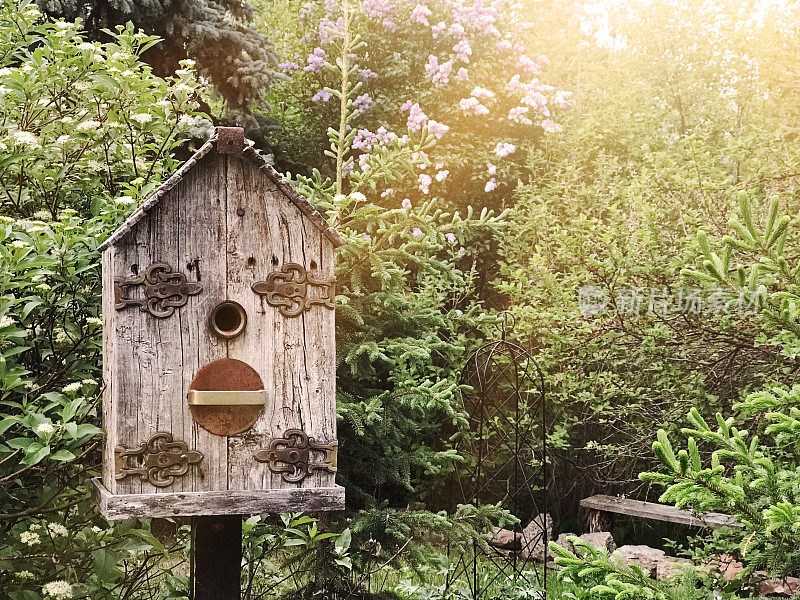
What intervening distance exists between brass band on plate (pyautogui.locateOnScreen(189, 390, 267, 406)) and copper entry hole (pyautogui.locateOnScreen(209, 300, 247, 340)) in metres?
0.17

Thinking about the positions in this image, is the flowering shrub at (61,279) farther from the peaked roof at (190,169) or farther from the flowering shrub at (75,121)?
the peaked roof at (190,169)

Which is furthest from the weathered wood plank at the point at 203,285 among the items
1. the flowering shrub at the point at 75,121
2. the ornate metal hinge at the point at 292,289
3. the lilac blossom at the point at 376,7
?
the lilac blossom at the point at 376,7

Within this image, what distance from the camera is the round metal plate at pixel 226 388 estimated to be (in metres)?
2.37

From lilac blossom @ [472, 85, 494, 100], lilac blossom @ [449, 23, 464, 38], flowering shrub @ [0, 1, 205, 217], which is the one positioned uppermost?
lilac blossom @ [449, 23, 464, 38]

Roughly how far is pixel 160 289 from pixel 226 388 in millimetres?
342

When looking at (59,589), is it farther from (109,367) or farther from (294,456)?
(294,456)

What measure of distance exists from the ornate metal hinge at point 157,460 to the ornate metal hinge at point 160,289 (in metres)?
0.36

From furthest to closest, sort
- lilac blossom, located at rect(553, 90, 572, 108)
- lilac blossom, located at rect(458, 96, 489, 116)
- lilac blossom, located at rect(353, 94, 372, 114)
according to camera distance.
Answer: lilac blossom, located at rect(353, 94, 372, 114), lilac blossom, located at rect(553, 90, 572, 108), lilac blossom, located at rect(458, 96, 489, 116)

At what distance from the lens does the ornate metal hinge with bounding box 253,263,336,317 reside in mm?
2453

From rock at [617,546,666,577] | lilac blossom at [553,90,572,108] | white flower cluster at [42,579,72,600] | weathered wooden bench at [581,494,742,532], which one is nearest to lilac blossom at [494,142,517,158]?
lilac blossom at [553,90,572,108]

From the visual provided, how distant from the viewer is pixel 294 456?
8.04 ft

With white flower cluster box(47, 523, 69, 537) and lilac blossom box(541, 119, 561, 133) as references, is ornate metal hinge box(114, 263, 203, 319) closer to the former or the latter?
white flower cluster box(47, 523, 69, 537)

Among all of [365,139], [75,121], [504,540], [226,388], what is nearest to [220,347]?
[226,388]

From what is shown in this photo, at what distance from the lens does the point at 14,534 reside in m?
2.66
